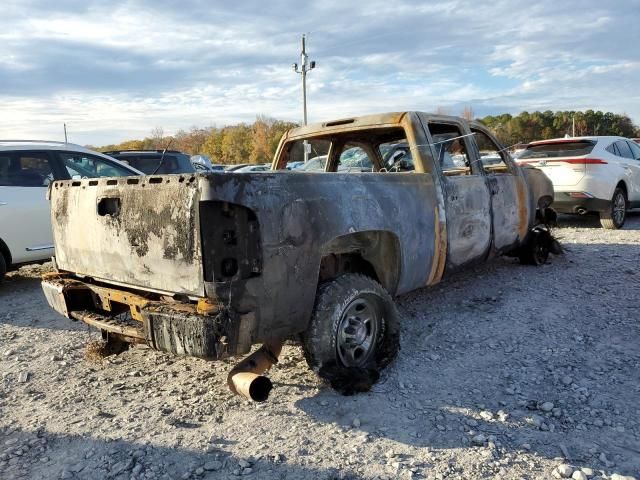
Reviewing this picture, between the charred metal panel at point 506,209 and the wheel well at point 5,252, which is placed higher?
the charred metal panel at point 506,209

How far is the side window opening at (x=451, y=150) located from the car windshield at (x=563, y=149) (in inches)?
200

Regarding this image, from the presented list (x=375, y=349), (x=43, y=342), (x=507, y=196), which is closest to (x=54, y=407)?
(x=43, y=342)

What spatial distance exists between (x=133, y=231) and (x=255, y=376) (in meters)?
1.14

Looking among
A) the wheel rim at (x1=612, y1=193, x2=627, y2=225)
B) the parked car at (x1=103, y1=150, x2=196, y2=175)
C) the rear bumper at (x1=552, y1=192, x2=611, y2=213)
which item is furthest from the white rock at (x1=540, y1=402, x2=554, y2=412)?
the parked car at (x1=103, y1=150, x2=196, y2=175)

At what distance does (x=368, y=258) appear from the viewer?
12.1 feet

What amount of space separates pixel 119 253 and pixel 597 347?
11.6 feet

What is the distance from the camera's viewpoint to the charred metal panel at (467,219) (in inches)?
172

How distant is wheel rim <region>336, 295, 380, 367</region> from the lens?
11.1 feet

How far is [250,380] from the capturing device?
276cm

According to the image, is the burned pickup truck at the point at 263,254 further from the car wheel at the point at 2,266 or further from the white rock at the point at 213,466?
the car wheel at the point at 2,266

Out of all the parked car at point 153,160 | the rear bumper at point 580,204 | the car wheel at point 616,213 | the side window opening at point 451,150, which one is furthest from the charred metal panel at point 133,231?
the car wheel at point 616,213

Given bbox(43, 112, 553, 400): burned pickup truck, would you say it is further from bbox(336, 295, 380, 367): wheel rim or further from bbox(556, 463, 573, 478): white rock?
bbox(556, 463, 573, 478): white rock

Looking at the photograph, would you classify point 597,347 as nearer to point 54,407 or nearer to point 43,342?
point 54,407

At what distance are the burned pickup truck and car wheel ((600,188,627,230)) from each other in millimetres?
5751
